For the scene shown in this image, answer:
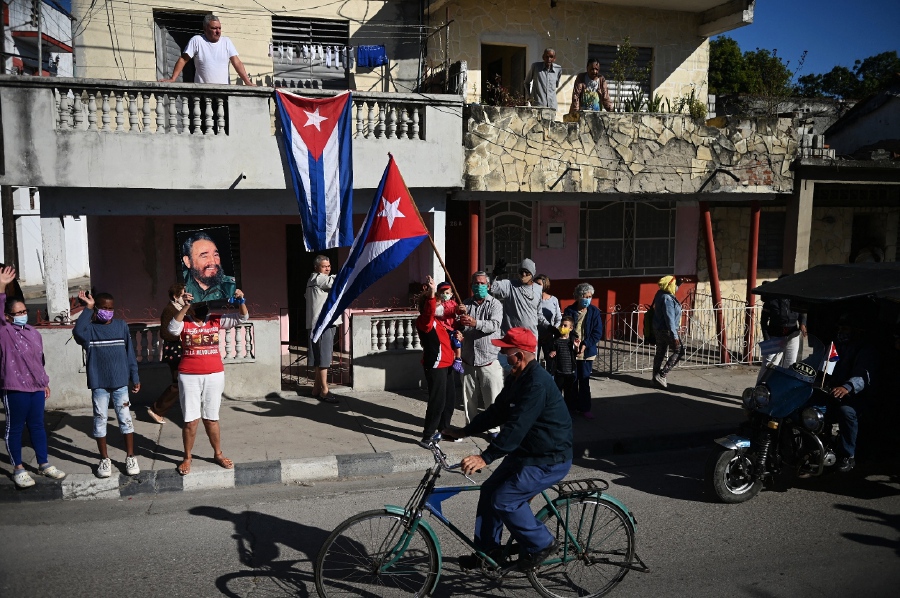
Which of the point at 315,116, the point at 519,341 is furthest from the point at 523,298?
the point at 519,341

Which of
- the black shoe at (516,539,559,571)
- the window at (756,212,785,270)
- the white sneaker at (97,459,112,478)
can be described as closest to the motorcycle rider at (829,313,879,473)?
the black shoe at (516,539,559,571)

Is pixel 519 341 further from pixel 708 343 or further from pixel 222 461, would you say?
pixel 708 343

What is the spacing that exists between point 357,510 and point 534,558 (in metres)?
2.19

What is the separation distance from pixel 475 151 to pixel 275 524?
6358 mm

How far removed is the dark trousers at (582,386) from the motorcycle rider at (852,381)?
9.41 ft

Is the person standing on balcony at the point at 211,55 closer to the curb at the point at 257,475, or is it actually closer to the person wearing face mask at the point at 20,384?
the person wearing face mask at the point at 20,384

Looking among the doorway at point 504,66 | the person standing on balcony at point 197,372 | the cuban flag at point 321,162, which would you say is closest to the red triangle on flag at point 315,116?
the cuban flag at point 321,162

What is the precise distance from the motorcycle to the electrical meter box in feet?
23.0

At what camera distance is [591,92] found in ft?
38.5

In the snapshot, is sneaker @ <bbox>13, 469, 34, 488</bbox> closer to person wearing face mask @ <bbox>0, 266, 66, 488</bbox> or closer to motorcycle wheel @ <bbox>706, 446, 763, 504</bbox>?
person wearing face mask @ <bbox>0, 266, 66, 488</bbox>

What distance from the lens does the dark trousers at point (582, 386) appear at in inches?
357

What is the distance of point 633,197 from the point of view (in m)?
11.8

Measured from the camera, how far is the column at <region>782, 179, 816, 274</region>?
12.6 m

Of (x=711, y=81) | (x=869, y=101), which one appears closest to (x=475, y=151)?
(x=869, y=101)
